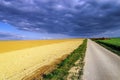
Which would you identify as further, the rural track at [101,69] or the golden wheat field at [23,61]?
the golden wheat field at [23,61]

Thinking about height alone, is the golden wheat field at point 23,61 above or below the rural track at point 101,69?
below

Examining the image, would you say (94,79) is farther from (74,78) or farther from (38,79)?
(38,79)

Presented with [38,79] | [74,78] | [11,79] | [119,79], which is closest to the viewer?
[119,79]

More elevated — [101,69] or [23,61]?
[101,69]

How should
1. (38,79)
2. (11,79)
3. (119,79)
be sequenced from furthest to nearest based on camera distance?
1. (11,79)
2. (38,79)
3. (119,79)

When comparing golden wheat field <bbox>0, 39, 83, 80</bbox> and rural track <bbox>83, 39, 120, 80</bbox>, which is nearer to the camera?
rural track <bbox>83, 39, 120, 80</bbox>

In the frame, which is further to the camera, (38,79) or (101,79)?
(38,79)

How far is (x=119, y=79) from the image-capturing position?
1085cm

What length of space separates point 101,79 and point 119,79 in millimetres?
1047

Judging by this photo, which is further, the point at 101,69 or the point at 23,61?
the point at 23,61

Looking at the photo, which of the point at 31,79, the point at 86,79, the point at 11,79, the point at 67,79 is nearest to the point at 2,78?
the point at 11,79

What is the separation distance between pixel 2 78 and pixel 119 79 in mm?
8581

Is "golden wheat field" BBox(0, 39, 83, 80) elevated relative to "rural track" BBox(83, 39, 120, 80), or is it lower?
lower

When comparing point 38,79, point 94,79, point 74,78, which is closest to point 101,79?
point 94,79
